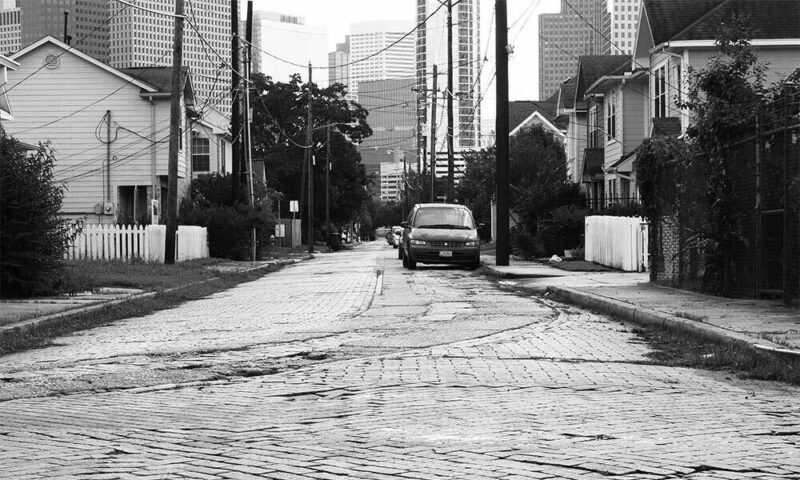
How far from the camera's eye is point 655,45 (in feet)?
116

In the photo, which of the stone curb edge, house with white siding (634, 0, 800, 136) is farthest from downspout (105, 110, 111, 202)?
the stone curb edge

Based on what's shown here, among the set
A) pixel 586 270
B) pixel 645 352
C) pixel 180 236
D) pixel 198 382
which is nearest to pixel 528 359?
pixel 645 352

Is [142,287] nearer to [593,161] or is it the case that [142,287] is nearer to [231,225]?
[231,225]

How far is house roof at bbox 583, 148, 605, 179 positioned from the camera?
47.7 meters

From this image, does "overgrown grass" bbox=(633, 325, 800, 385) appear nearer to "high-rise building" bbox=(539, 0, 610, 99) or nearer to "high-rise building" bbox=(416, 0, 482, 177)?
"high-rise building" bbox=(416, 0, 482, 177)

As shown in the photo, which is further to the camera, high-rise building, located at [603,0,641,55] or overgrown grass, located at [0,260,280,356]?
high-rise building, located at [603,0,641,55]

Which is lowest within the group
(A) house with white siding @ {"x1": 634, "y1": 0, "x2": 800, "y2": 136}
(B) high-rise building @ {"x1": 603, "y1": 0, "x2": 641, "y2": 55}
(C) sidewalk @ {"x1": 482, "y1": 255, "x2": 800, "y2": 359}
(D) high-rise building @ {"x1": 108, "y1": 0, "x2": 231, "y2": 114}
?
(C) sidewalk @ {"x1": 482, "y1": 255, "x2": 800, "y2": 359}

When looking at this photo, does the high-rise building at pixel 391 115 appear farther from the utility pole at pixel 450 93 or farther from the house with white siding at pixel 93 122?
the house with white siding at pixel 93 122

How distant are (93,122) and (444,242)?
2099cm

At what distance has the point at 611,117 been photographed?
147 feet

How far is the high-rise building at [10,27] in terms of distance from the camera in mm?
57250

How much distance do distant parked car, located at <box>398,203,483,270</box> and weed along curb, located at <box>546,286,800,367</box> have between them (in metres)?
11.4

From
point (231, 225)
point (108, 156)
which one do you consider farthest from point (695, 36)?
point (108, 156)

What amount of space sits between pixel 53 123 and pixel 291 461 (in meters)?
42.9
